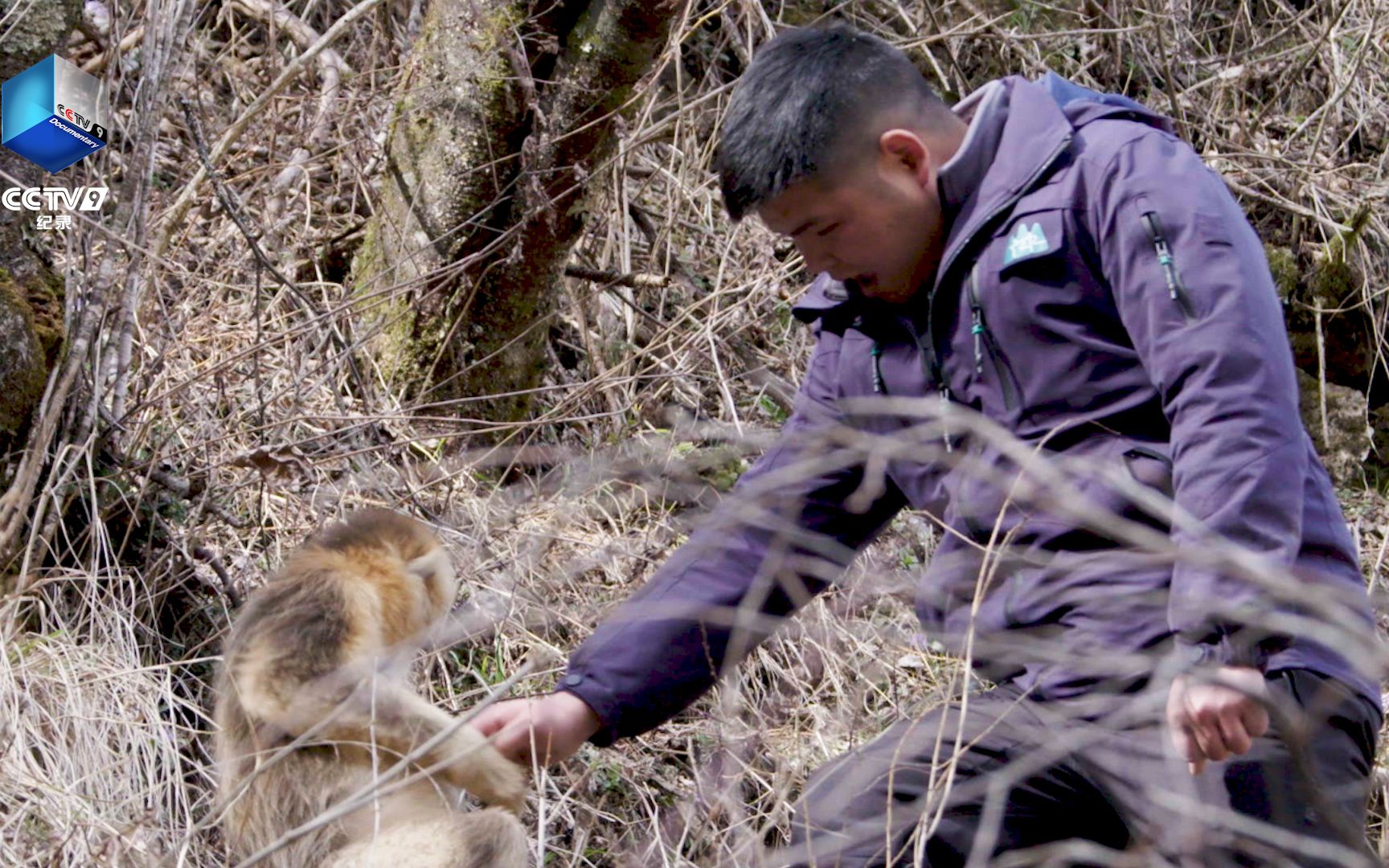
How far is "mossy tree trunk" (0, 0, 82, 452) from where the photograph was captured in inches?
154

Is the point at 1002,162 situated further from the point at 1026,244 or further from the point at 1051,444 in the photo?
the point at 1051,444

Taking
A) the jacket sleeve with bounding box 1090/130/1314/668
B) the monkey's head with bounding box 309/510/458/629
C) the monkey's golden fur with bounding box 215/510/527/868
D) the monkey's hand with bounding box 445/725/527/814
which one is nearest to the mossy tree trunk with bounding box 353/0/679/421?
the monkey's head with bounding box 309/510/458/629

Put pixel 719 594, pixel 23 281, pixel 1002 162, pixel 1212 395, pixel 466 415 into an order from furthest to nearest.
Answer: pixel 466 415 < pixel 23 281 < pixel 719 594 < pixel 1002 162 < pixel 1212 395

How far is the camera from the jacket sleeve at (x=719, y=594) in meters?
3.05

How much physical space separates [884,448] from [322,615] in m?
1.57

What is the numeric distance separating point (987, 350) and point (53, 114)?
120 inches

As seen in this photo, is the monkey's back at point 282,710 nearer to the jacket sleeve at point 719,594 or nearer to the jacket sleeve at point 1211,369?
the jacket sleeve at point 719,594

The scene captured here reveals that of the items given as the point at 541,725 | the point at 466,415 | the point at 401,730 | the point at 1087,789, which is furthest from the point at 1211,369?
the point at 466,415

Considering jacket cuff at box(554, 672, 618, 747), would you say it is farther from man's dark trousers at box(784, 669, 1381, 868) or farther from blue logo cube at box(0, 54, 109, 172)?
blue logo cube at box(0, 54, 109, 172)

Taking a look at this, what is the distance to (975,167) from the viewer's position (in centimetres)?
298

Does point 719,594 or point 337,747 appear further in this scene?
point 719,594

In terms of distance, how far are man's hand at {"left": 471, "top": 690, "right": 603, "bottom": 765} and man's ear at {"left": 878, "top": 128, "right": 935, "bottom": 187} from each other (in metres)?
1.36

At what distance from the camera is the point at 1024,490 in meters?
2.23

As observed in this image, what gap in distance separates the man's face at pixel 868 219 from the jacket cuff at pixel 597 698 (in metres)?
1.04
